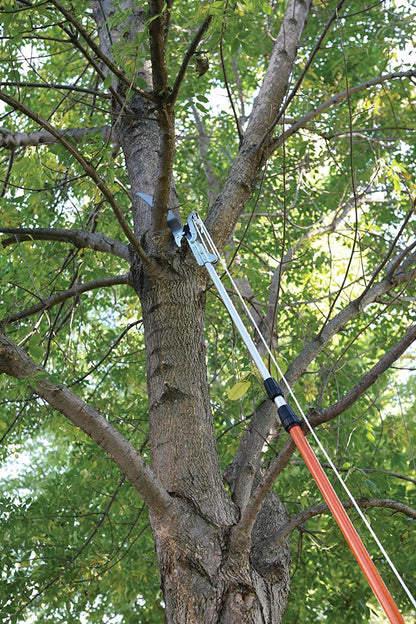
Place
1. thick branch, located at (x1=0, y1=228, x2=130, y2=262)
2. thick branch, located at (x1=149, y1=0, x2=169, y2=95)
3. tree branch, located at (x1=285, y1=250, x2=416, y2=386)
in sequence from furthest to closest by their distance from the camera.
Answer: thick branch, located at (x1=0, y1=228, x2=130, y2=262), tree branch, located at (x1=285, y1=250, x2=416, y2=386), thick branch, located at (x1=149, y1=0, x2=169, y2=95)

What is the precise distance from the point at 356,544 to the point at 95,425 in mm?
1002

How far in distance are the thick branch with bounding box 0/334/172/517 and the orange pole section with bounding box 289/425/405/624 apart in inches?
26.0

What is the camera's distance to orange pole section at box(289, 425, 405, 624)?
144cm

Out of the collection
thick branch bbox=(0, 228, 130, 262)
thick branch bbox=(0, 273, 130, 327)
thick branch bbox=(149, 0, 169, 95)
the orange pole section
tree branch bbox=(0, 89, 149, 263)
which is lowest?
the orange pole section

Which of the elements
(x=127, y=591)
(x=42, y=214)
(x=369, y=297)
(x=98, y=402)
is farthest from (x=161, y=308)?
(x=127, y=591)

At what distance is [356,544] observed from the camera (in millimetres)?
1522

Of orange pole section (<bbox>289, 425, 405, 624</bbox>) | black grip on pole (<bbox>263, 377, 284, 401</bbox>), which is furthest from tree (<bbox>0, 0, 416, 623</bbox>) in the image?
orange pole section (<bbox>289, 425, 405, 624</bbox>)

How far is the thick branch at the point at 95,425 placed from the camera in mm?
2195

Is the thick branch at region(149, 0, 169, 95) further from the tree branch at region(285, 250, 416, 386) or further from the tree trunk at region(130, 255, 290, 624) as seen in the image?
the tree branch at region(285, 250, 416, 386)

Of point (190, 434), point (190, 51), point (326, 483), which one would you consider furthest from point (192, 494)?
point (190, 51)

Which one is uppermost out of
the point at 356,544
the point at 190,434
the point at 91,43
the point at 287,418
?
the point at 91,43

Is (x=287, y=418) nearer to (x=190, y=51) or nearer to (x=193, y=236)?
(x=193, y=236)

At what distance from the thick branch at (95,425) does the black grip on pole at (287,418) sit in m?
0.58

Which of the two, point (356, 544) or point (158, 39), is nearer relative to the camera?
point (356, 544)
